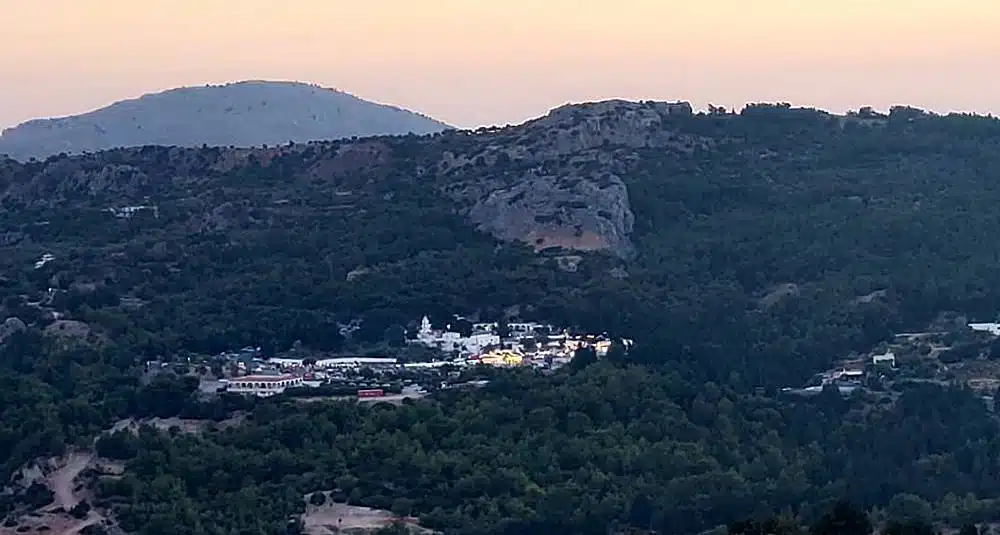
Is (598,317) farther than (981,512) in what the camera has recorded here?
Yes

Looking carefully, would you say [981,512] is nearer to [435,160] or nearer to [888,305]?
[888,305]

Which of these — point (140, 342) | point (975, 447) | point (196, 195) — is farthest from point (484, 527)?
point (196, 195)

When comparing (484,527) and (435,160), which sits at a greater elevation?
(435,160)

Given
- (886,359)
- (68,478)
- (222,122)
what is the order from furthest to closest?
1. (222,122)
2. (886,359)
3. (68,478)

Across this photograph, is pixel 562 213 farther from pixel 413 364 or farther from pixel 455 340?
pixel 413 364

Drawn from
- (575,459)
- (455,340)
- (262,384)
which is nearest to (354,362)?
(455,340)

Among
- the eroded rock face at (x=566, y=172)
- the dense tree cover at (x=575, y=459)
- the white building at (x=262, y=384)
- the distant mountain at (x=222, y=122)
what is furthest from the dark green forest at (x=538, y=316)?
the distant mountain at (x=222, y=122)
